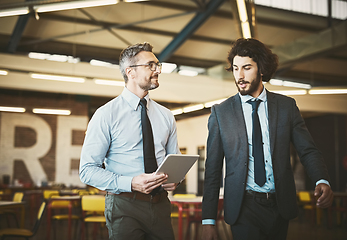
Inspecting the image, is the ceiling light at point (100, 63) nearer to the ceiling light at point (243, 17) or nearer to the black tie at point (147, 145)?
the ceiling light at point (243, 17)

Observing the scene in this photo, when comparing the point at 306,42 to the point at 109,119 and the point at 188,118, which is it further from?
the point at 188,118

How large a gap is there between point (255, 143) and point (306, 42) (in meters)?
7.37

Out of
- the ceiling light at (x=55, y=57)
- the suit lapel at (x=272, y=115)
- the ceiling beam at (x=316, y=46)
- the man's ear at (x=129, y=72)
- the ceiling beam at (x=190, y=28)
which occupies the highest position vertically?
the ceiling beam at (x=190, y=28)

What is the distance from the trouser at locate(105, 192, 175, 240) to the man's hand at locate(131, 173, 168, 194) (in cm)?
15

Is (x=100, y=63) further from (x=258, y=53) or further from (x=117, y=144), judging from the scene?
(x=258, y=53)

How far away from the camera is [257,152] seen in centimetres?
197

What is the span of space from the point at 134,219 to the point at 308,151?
1.06m

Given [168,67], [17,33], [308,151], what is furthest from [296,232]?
[17,33]

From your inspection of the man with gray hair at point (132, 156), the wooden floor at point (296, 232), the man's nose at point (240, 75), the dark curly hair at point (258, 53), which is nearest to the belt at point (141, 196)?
the man with gray hair at point (132, 156)

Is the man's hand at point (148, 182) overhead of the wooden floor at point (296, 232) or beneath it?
overhead

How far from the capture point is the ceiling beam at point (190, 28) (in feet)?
30.1

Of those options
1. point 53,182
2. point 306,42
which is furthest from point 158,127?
point 53,182

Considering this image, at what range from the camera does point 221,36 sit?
11109 millimetres

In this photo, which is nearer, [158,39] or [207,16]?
[207,16]
